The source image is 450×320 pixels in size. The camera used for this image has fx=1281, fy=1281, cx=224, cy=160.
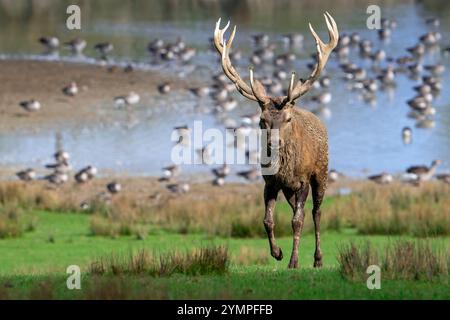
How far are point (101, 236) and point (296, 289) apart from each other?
1126 cm

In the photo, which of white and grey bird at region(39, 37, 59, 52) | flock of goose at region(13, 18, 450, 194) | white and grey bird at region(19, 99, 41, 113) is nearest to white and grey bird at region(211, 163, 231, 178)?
flock of goose at region(13, 18, 450, 194)

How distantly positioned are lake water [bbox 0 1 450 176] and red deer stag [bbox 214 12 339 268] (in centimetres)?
1535

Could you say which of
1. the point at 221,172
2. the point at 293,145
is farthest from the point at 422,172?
the point at 293,145

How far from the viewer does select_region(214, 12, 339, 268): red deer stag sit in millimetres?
13602

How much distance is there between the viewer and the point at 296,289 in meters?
12.0

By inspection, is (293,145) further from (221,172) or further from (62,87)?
(62,87)

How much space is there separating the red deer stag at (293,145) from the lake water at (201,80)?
15352 mm

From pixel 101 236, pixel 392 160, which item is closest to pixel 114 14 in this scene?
pixel 392 160

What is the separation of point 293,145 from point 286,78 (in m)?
28.8

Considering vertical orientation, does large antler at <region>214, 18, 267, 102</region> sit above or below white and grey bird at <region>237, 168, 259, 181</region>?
above

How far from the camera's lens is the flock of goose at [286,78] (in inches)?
1135

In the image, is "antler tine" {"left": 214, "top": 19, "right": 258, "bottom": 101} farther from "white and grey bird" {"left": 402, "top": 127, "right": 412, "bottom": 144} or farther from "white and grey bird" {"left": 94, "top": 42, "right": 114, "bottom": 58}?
"white and grey bird" {"left": 94, "top": 42, "right": 114, "bottom": 58}

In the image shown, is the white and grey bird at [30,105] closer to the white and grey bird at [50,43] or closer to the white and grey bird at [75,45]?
the white and grey bird at [75,45]
